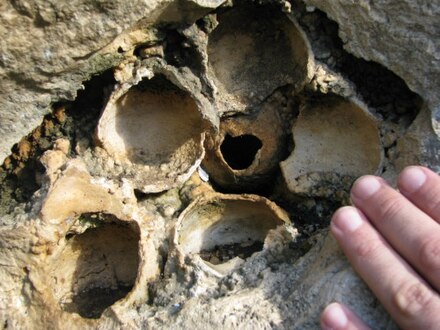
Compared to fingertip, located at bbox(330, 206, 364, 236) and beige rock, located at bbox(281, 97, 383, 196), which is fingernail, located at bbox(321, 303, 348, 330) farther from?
beige rock, located at bbox(281, 97, 383, 196)

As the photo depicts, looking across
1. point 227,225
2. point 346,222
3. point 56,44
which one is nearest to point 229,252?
point 227,225

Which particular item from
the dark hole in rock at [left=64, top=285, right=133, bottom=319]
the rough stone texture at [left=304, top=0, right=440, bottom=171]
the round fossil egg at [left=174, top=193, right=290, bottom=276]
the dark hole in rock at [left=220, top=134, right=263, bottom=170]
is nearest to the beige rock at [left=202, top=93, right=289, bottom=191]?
the dark hole in rock at [left=220, top=134, right=263, bottom=170]

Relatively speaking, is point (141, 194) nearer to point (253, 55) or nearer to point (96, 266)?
point (96, 266)

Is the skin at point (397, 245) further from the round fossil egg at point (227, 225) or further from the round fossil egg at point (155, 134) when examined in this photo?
the round fossil egg at point (155, 134)

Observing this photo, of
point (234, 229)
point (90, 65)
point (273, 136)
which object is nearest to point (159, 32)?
point (90, 65)

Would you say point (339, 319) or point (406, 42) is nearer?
point (339, 319)

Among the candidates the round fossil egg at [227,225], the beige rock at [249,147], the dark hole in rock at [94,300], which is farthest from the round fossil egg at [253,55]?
the dark hole in rock at [94,300]
